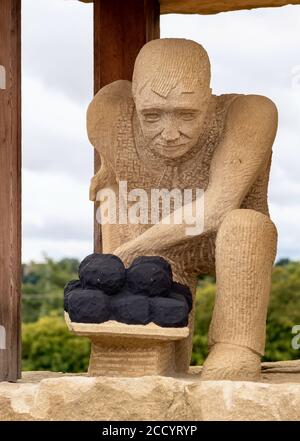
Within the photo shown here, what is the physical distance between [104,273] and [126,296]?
0.14 m

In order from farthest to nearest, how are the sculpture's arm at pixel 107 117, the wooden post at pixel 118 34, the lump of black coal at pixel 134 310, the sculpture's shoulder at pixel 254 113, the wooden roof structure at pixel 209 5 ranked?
1. the wooden roof structure at pixel 209 5
2. the wooden post at pixel 118 34
3. the sculpture's arm at pixel 107 117
4. the sculpture's shoulder at pixel 254 113
5. the lump of black coal at pixel 134 310

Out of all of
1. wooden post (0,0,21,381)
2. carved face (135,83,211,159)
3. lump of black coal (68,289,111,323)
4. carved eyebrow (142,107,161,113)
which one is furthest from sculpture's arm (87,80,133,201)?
lump of black coal (68,289,111,323)

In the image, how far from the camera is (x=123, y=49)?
752 cm

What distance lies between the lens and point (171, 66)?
18.6 ft

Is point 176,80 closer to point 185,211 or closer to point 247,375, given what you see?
point 185,211

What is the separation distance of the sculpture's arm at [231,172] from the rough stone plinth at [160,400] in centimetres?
74

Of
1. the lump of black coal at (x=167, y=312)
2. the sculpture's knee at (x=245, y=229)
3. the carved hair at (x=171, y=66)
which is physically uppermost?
the carved hair at (x=171, y=66)

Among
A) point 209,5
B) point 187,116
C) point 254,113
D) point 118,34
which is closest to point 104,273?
point 187,116

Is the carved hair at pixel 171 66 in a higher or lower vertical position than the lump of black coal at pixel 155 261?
higher

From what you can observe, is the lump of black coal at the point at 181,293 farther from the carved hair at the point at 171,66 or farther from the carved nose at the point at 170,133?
the carved hair at the point at 171,66

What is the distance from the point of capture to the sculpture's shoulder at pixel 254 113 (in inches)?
232

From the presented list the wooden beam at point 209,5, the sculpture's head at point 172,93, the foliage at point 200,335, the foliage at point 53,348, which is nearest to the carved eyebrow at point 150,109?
the sculpture's head at point 172,93

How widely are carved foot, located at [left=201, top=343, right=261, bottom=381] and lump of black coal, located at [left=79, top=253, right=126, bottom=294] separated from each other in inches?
21.5

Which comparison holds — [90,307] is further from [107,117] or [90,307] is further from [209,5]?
[209,5]
